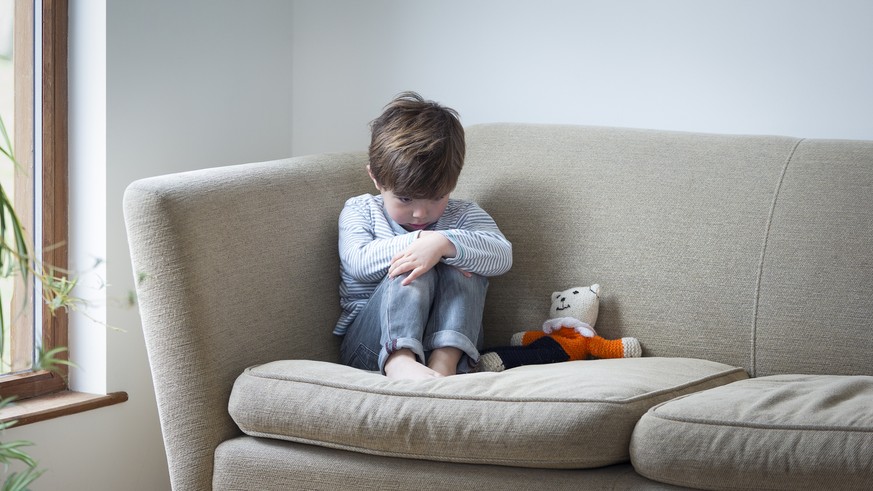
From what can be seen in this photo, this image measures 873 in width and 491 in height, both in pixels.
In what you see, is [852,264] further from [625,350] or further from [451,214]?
[451,214]

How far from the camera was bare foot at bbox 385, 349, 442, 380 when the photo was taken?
1.68 meters

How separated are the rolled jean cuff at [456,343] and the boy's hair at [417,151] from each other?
0.97 feet

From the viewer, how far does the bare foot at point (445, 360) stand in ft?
5.78

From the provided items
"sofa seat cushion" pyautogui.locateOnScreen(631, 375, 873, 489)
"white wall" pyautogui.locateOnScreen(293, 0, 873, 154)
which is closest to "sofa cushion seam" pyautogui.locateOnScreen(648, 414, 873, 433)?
"sofa seat cushion" pyautogui.locateOnScreen(631, 375, 873, 489)

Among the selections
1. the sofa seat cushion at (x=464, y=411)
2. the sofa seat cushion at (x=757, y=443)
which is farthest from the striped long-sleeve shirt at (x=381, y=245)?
the sofa seat cushion at (x=757, y=443)

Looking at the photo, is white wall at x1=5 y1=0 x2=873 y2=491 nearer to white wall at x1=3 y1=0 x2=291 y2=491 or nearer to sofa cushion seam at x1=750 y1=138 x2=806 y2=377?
white wall at x1=3 y1=0 x2=291 y2=491

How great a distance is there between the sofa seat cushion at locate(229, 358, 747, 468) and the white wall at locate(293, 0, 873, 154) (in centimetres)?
89

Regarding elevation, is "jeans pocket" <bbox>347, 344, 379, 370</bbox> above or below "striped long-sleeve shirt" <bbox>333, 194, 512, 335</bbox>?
below

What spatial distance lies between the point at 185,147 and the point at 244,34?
398 millimetres

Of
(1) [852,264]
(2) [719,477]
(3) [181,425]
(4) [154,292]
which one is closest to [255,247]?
(4) [154,292]

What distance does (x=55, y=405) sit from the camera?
2000 millimetres

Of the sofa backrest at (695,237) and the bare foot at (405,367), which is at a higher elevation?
the sofa backrest at (695,237)

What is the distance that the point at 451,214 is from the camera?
2.04 metres

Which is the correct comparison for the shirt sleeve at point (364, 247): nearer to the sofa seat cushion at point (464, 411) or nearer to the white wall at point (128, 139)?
the sofa seat cushion at point (464, 411)
